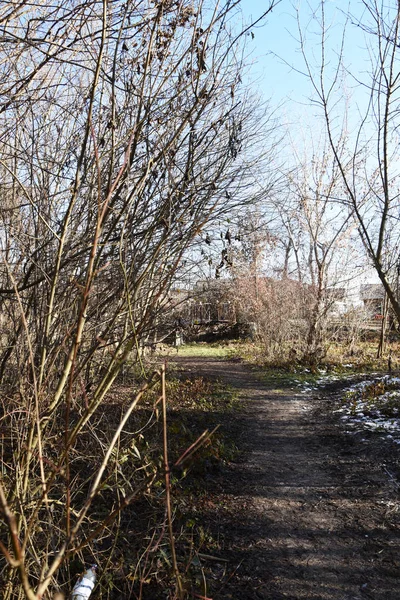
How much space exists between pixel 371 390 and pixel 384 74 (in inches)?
224

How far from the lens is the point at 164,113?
320 centimetres

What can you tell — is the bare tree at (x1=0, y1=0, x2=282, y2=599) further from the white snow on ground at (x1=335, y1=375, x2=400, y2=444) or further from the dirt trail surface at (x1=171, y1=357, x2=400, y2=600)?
the white snow on ground at (x1=335, y1=375, x2=400, y2=444)

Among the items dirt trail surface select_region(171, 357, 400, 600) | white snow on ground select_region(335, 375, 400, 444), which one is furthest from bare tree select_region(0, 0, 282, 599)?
white snow on ground select_region(335, 375, 400, 444)

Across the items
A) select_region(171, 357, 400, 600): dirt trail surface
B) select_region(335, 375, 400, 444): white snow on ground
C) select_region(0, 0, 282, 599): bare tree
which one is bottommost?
select_region(171, 357, 400, 600): dirt trail surface

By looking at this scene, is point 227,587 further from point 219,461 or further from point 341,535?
point 219,461

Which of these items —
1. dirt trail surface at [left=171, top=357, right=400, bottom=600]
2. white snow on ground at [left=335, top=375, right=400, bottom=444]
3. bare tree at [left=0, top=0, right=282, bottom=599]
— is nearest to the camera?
bare tree at [left=0, top=0, right=282, bottom=599]

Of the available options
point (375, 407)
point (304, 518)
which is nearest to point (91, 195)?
point (304, 518)

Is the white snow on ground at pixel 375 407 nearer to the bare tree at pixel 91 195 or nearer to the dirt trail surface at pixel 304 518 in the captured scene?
the dirt trail surface at pixel 304 518

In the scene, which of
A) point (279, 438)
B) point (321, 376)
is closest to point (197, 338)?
point (321, 376)

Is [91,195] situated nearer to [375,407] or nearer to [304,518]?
[304,518]

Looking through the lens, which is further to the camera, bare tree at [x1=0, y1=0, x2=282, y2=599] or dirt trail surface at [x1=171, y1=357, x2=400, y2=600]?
dirt trail surface at [x1=171, y1=357, x2=400, y2=600]

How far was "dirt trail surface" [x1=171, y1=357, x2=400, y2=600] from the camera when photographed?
3.14 metres

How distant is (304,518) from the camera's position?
407 cm

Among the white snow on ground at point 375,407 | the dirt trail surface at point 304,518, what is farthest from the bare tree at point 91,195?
the white snow on ground at point 375,407
